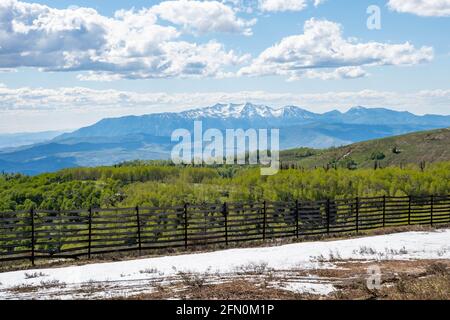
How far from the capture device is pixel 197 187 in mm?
121250

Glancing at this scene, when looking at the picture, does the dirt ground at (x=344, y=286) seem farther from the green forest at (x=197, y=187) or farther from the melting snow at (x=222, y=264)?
the green forest at (x=197, y=187)

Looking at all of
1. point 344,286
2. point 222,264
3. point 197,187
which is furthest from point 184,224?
point 197,187

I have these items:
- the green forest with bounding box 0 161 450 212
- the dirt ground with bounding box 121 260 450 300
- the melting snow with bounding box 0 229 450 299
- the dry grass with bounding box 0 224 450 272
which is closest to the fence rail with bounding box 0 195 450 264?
the dry grass with bounding box 0 224 450 272

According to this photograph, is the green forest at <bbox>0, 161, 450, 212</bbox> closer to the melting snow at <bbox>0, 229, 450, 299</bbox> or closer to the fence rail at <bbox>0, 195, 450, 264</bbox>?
the fence rail at <bbox>0, 195, 450, 264</bbox>

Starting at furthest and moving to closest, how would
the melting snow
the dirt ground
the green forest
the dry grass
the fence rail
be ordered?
the green forest, the fence rail, the dry grass, the melting snow, the dirt ground

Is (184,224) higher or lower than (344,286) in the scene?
lower

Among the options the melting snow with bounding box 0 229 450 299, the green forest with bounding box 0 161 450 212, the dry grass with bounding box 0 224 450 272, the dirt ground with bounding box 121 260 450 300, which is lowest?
the green forest with bounding box 0 161 450 212

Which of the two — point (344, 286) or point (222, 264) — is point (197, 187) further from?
point (344, 286)

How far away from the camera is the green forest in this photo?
314 ft

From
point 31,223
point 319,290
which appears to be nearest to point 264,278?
point 319,290

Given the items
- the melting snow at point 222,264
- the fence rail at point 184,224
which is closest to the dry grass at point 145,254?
the fence rail at point 184,224
